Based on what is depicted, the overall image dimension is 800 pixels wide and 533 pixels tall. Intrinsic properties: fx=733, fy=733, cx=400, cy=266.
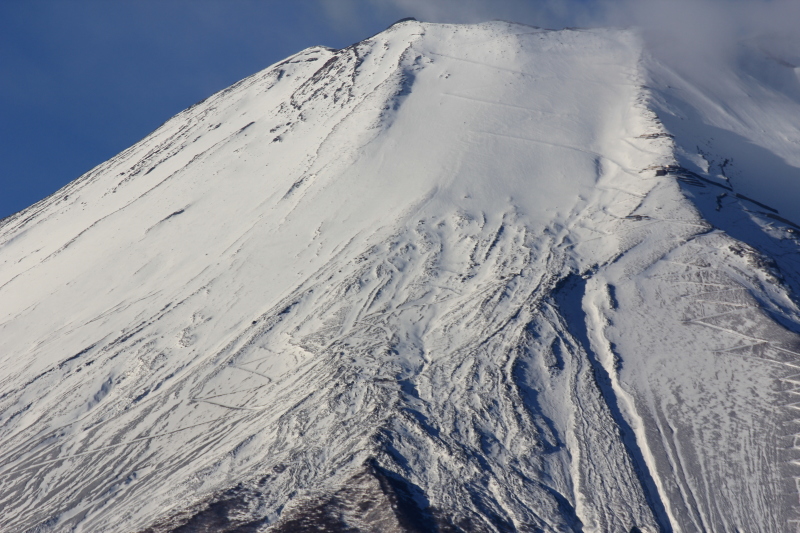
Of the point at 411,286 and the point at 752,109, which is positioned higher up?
the point at 752,109

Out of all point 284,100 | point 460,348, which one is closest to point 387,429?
point 460,348

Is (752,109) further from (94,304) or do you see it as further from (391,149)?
(94,304)

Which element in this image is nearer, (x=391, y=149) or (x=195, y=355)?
(x=195, y=355)

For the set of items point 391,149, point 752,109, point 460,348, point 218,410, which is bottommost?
point 218,410

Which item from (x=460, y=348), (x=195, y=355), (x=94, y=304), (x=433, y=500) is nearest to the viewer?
(x=433, y=500)

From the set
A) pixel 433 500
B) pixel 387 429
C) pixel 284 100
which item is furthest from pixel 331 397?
pixel 284 100

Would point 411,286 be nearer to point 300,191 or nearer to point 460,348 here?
point 460,348

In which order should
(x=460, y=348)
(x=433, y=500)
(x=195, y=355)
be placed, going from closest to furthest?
(x=433, y=500) < (x=460, y=348) < (x=195, y=355)
